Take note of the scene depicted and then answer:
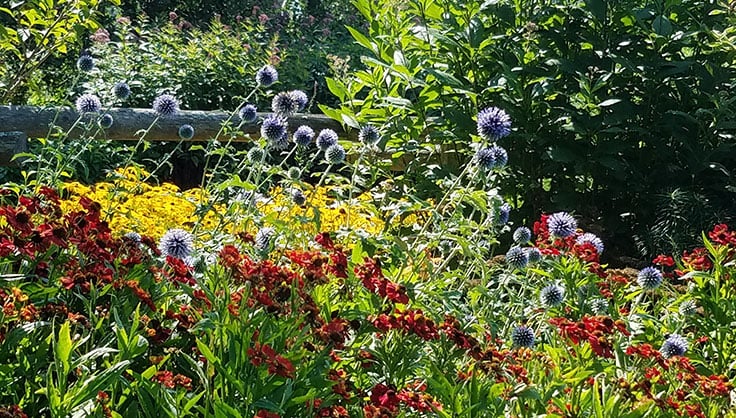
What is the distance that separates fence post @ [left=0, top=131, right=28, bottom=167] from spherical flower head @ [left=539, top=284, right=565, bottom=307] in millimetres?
2346

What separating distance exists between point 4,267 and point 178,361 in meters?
0.39

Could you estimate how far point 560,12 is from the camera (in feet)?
13.9

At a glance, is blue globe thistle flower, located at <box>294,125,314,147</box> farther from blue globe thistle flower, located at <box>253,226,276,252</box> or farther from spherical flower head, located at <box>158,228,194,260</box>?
spherical flower head, located at <box>158,228,194,260</box>

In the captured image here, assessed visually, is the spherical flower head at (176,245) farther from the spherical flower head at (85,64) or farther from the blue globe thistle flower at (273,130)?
the spherical flower head at (85,64)

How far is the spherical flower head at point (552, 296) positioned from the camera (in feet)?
7.96

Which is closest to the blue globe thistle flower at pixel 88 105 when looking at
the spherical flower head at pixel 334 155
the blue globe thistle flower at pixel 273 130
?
the blue globe thistle flower at pixel 273 130

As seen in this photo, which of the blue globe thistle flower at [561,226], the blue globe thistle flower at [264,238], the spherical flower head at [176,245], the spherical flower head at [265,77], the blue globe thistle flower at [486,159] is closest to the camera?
the spherical flower head at [176,245]

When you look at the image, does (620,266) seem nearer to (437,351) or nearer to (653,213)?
(653,213)

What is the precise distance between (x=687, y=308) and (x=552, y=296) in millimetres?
453

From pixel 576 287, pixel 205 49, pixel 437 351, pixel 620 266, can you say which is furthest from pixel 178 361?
pixel 205 49

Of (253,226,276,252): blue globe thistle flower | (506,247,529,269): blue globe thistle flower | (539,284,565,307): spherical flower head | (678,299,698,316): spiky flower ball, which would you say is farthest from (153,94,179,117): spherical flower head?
(678,299,698,316): spiky flower ball

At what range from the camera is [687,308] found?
257 cm

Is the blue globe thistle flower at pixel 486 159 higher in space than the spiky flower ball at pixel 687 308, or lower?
higher

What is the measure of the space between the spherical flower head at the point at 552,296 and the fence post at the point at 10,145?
7.70 feet
